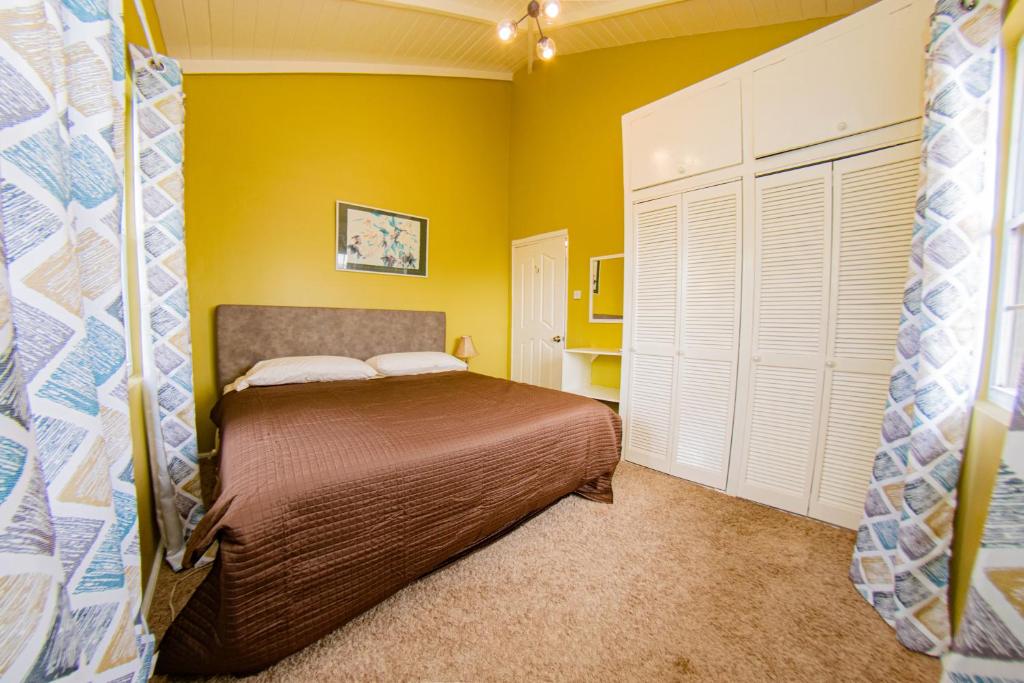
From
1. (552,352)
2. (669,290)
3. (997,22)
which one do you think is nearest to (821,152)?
(997,22)

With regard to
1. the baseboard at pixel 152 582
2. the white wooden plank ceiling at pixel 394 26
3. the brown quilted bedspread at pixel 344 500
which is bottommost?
the baseboard at pixel 152 582

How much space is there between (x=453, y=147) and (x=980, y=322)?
4.00 metres

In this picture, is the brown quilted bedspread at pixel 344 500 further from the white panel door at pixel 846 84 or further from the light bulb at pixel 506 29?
the light bulb at pixel 506 29

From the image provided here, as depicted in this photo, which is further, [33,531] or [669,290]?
[669,290]

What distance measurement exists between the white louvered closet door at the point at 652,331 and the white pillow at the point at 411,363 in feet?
5.22

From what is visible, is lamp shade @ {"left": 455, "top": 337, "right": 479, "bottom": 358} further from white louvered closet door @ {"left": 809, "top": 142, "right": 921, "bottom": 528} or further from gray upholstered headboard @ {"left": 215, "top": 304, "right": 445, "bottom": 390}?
white louvered closet door @ {"left": 809, "top": 142, "right": 921, "bottom": 528}

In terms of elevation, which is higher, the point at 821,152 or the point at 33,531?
the point at 821,152

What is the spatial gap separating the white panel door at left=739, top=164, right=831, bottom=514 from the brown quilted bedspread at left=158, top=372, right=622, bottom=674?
955 millimetres

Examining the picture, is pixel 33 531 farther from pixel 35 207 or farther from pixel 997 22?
pixel 997 22

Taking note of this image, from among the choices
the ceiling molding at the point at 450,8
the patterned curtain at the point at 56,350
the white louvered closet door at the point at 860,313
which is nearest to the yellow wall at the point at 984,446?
the white louvered closet door at the point at 860,313

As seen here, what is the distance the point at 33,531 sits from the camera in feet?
1.22

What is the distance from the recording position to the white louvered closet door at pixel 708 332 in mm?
2152

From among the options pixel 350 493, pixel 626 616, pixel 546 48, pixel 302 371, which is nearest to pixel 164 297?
pixel 302 371

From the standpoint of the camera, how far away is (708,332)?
7.37 ft
